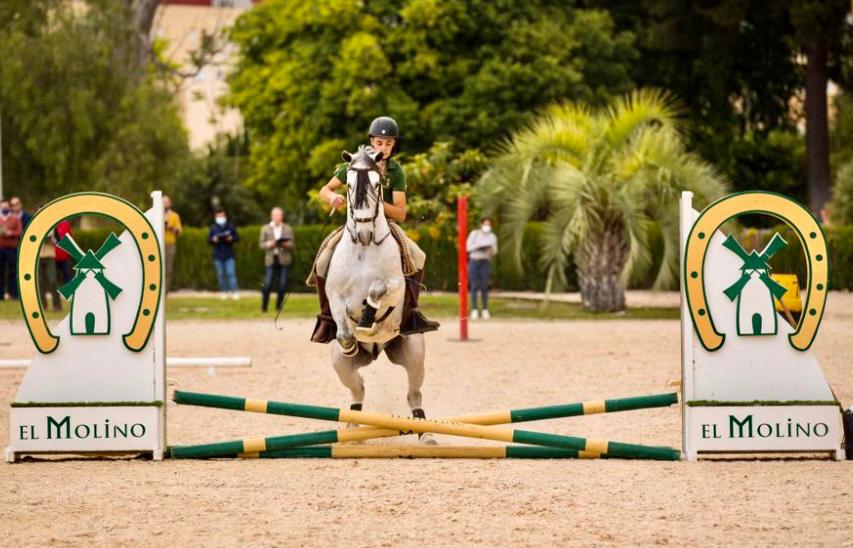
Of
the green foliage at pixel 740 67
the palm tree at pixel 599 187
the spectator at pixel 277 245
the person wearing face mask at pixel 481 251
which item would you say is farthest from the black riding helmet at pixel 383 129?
the green foliage at pixel 740 67

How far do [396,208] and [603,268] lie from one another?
17937 millimetres

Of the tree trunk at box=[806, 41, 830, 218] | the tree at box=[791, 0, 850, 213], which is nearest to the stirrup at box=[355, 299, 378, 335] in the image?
the tree at box=[791, 0, 850, 213]

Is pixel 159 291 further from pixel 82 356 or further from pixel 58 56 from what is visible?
pixel 58 56

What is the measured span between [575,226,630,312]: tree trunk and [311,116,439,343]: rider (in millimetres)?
17316

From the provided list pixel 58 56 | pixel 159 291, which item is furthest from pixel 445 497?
pixel 58 56

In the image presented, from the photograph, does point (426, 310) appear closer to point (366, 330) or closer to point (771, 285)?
point (366, 330)

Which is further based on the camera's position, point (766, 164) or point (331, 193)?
point (766, 164)

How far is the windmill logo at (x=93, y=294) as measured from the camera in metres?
9.12

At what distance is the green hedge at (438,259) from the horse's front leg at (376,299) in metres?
20.2

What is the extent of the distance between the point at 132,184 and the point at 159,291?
107 ft

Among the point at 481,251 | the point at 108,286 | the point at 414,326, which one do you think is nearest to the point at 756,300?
the point at 414,326

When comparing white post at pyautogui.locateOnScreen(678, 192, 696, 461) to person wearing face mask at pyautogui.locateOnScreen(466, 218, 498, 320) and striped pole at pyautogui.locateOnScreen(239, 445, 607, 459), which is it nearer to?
striped pole at pyautogui.locateOnScreen(239, 445, 607, 459)

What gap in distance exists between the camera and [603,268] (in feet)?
89.3

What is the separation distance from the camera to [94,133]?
1591 inches
